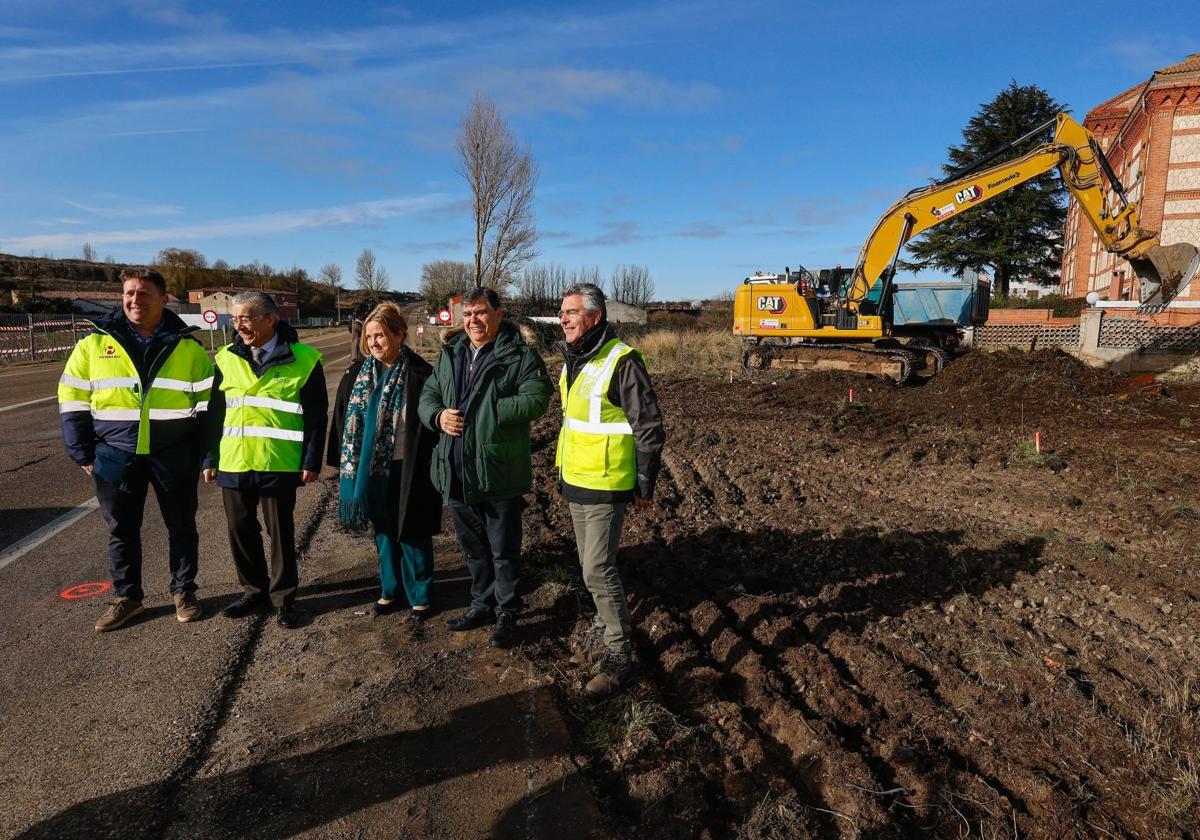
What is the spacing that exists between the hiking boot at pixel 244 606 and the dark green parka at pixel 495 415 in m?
1.41

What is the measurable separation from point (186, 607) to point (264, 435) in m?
1.14

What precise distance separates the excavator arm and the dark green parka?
1180 centimetres

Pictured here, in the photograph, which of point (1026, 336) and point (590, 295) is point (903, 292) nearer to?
point (1026, 336)

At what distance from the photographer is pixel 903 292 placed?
50.8 ft

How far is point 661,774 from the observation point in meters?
2.74

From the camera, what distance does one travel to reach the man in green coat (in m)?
3.75

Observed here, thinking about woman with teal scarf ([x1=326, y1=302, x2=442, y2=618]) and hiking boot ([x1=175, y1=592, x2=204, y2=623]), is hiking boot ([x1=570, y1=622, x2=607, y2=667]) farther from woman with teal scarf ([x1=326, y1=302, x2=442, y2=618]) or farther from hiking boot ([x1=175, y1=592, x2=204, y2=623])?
hiking boot ([x1=175, y1=592, x2=204, y2=623])

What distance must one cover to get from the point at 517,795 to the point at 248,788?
40.4 inches

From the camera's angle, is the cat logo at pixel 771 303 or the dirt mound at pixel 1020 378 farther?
the cat logo at pixel 771 303

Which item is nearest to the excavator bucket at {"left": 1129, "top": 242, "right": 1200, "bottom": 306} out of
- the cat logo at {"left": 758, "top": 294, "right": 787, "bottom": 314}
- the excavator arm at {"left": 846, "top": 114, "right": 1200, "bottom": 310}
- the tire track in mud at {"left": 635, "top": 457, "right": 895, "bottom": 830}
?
the excavator arm at {"left": 846, "top": 114, "right": 1200, "bottom": 310}

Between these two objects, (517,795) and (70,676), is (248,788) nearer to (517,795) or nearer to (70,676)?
(517,795)

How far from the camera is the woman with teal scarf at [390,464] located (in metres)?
4.09

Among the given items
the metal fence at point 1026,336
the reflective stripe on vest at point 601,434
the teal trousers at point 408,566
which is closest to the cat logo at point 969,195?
the metal fence at point 1026,336

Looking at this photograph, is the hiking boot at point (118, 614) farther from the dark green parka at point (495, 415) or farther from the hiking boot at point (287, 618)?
the dark green parka at point (495, 415)
